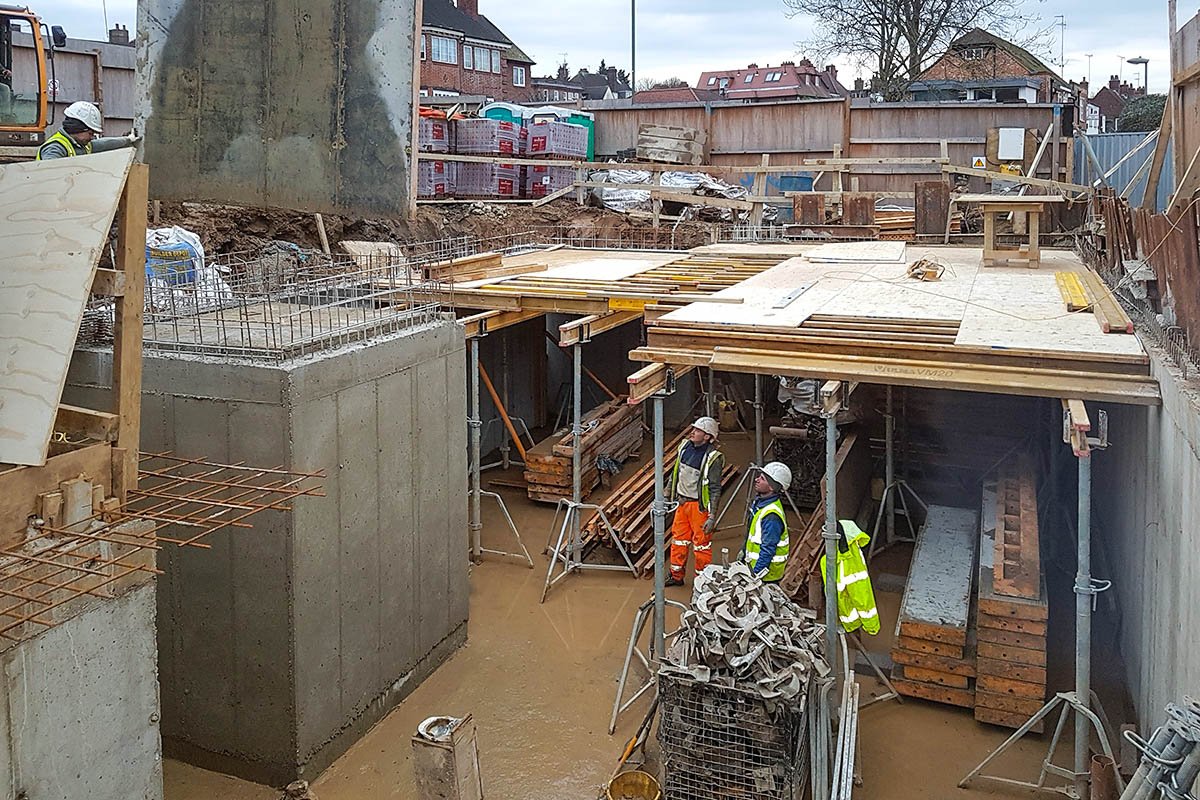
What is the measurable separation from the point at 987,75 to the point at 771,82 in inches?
550

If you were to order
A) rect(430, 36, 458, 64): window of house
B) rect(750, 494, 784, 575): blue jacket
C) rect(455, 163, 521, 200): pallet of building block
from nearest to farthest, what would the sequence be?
rect(750, 494, 784, 575): blue jacket, rect(455, 163, 521, 200): pallet of building block, rect(430, 36, 458, 64): window of house

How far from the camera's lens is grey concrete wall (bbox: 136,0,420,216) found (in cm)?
1071

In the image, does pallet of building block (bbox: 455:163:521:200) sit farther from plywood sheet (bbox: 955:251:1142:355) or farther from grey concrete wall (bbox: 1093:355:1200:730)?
grey concrete wall (bbox: 1093:355:1200:730)

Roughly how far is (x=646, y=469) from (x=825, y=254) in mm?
3938

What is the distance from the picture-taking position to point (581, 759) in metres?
7.40

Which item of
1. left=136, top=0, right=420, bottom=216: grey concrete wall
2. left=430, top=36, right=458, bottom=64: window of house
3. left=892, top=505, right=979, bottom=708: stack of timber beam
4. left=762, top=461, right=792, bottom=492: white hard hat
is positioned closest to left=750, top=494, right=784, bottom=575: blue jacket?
left=762, top=461, right=792, bottom=492: white hard hat

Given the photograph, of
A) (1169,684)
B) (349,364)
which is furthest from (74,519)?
(1169,684)

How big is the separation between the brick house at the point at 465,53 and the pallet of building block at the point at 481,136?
86.4 ft

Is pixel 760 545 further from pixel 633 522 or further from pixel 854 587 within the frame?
pixel 633 522

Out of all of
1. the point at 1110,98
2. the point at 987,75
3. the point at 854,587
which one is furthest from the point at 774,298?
the point at 1110,98

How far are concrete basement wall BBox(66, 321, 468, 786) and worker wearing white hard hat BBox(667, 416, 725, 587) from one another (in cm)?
302

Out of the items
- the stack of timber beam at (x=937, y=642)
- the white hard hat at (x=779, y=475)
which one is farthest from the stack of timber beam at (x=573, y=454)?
the stack of timber beam at (x=937, y=642)

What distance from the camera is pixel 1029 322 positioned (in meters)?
7.73

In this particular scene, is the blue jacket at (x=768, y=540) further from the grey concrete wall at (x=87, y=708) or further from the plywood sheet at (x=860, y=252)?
the plywood sheet at (x=860, y=252)
